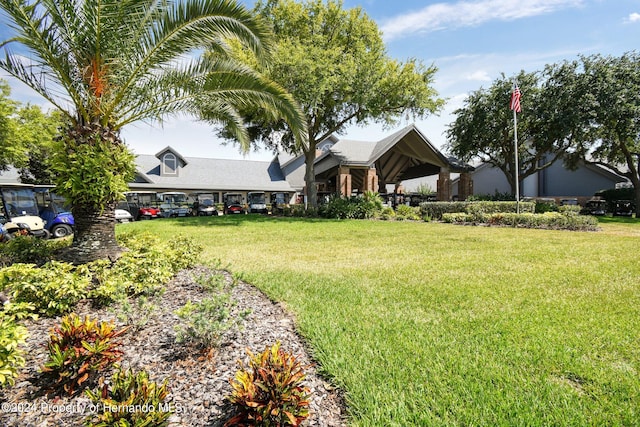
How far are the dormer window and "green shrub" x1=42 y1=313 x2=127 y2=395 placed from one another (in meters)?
28.6

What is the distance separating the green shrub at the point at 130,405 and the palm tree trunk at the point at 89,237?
3508 millimetres

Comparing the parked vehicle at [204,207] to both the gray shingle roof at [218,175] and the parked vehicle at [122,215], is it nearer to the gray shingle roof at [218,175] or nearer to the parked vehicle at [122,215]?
the gray shingle roof at [218,175]

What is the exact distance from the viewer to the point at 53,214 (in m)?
13.6

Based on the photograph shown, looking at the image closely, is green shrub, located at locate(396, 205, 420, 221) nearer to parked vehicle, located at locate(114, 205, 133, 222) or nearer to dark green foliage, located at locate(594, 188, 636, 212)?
dark green foliage, located at locate(594, 188, 636, 212)

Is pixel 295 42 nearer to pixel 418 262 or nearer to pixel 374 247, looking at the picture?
pixel 374 247

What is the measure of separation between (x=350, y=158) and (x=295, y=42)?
7.33 metres

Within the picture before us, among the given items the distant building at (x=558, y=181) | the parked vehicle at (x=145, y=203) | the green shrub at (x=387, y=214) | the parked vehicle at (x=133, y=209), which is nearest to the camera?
the green shrub at (x=387, y=214)

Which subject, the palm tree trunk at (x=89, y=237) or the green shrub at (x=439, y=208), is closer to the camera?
the palm tree trunk at (x=89, y=237)

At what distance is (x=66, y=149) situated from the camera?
192 inches

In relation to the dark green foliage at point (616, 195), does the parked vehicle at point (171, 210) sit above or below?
below

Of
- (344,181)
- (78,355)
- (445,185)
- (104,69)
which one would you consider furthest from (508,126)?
(78,355)

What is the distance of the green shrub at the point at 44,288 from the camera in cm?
347

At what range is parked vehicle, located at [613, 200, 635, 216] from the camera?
71.7 ft

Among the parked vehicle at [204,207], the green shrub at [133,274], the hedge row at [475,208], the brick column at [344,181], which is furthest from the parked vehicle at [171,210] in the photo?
the green shrub at [133,274]
